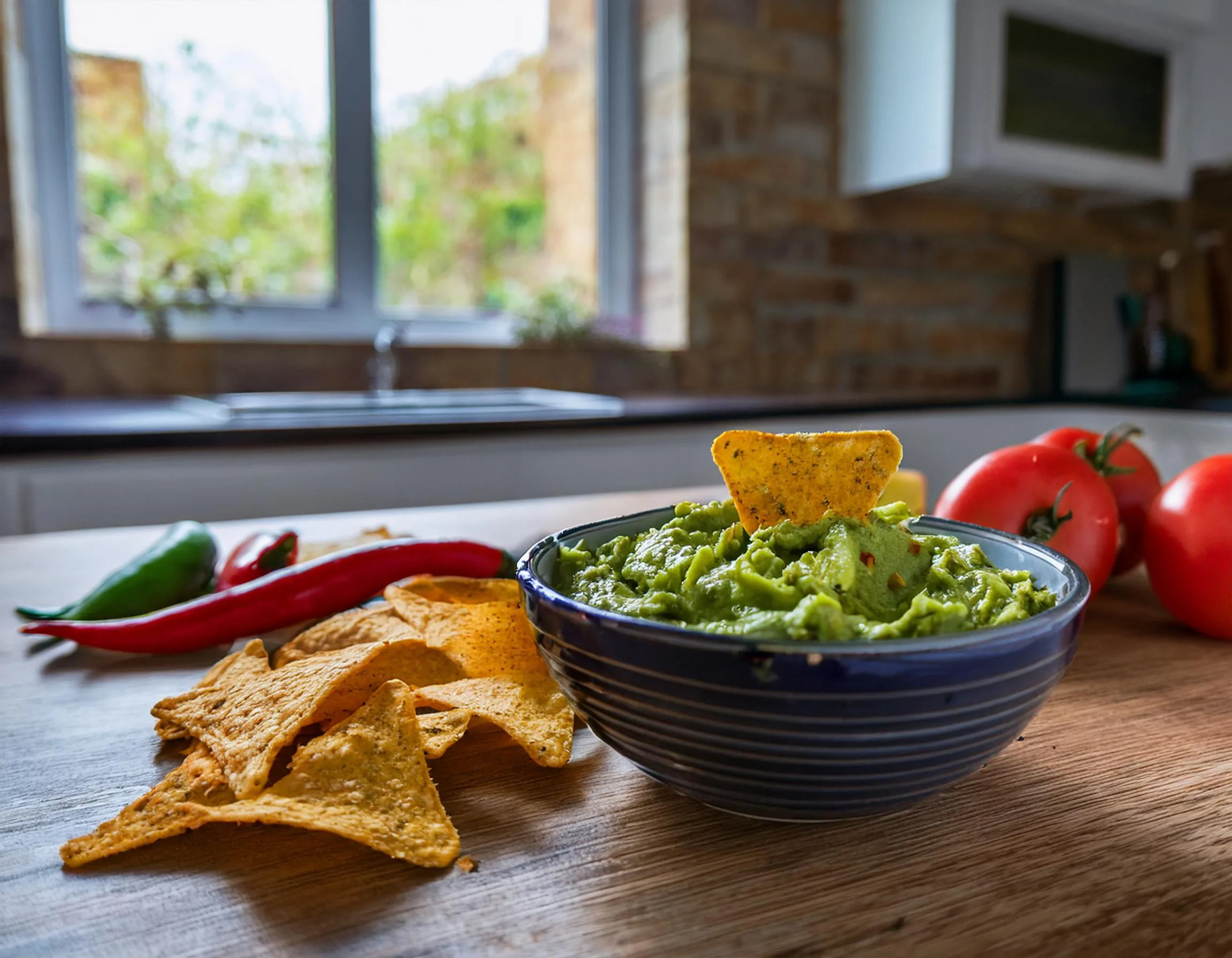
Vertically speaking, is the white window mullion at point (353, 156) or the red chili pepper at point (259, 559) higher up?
the white window mullion at point (353, 156)

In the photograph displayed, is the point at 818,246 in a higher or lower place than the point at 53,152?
lower

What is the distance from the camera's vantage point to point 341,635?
693 millimetres

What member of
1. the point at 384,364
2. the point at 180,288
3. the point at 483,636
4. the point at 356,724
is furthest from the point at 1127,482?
the point at 180,288

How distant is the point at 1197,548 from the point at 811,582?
46cm

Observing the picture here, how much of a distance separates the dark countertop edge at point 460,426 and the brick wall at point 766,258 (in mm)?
408

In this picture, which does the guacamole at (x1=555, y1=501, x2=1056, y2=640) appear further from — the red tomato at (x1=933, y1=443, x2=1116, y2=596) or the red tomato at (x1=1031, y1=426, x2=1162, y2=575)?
the red tomato at (x1=1031, y1=426, x2=1162, y2=575)

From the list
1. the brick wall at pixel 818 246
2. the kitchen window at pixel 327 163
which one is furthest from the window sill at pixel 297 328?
the brick wall at pixel 818 246

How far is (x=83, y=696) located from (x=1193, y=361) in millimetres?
3803

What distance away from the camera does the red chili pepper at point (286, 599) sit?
76 centimetres

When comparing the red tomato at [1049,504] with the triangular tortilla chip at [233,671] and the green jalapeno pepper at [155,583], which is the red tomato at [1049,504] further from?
the green jalapeno pepper at [155,583]

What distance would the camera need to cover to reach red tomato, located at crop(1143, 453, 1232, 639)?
2.46 feet

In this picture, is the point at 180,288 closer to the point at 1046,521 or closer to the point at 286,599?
the point at 286,599

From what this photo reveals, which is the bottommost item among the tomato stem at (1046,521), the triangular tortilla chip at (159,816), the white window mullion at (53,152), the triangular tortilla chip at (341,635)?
the triangular tortilla chip at (159,816)

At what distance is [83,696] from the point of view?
67cm
